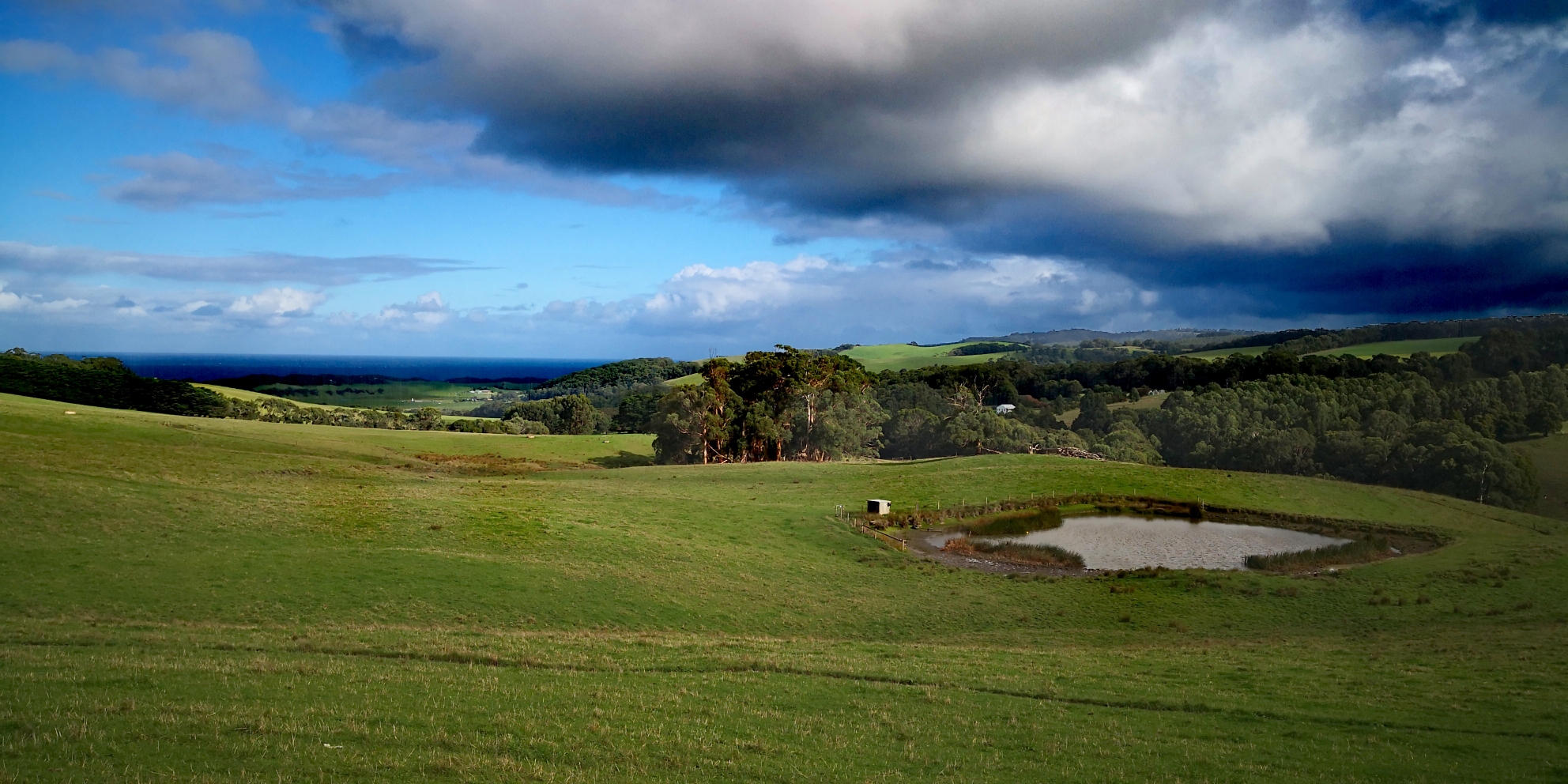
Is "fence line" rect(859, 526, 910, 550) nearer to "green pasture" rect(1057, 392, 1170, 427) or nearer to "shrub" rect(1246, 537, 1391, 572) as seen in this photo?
"shrub" rect(1246, 537, 1391, 572)

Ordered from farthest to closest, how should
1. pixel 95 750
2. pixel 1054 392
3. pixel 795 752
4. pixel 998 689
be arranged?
pixel 1054 392 < pixel 998 689 < pixel 795 752 < pixel 95 750

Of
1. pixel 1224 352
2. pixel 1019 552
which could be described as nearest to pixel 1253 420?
pixel 1019 552

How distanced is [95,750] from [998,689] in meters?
14.4

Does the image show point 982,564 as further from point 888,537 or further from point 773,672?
point 773,672

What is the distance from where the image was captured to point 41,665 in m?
12.7

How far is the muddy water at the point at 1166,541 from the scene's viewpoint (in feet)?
121

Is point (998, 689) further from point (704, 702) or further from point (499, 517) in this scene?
point (499, 517)

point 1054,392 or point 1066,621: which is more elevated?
point 1054,392

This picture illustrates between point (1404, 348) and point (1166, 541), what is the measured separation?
8904 cm

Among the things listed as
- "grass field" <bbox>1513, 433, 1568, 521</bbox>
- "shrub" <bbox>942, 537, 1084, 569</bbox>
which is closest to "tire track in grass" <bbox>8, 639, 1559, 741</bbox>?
"shrub" <bbox>942, 537, 1084, 569</bbox>

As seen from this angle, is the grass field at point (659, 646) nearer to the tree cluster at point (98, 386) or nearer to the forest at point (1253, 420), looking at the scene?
the forest at point (1253, 420)

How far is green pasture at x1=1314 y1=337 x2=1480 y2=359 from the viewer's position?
9000 cm

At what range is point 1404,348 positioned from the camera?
10300 cm

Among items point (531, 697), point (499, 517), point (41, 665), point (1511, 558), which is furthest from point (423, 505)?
point (1511, 558)
